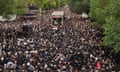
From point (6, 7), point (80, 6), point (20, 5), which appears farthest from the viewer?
point (20, 5)

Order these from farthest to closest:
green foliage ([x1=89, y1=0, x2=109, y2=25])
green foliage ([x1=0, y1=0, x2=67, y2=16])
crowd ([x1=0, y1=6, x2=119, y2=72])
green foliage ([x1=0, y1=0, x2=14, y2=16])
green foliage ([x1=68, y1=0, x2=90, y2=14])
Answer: green foliage ([x1=68, y1=0, x2=90, y2=14])
green foliage ([x1=0, y1=0, x2=67, y2=16])
green foliage ([x1=0, y1=0, x2=14, y2=16])
green foliage ([x1=89, y1=0, x2=109, y2=25])
crowd ([x1=0, y1=6, x2=119, y2=72])

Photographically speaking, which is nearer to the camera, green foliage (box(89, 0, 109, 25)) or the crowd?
the crowd

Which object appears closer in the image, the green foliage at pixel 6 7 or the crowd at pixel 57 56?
the crowd at pixel 57 56

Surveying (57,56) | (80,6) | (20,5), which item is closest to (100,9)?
(57,56)

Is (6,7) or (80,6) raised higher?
(6,7)

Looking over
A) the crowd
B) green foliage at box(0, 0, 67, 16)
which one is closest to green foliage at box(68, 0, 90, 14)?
green foliage at box(0, 0, 67, 16)

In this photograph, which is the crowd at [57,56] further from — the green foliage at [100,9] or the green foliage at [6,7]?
the green foliage at [6,7]

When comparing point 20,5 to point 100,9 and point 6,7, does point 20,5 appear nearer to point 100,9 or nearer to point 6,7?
point 6,7

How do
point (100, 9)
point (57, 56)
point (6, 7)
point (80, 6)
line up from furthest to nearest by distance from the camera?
point (80, 6) → point (6, 7) → point (100, 9) → point (57, 56)

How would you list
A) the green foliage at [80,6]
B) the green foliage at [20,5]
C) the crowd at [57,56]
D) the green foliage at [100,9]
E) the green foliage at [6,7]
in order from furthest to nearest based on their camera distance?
the green foliage at [80,6] < the green foliage at [20,5] < the green foliage at [6,7] < the green foliage at [100,9] < the crowd at [57,56]

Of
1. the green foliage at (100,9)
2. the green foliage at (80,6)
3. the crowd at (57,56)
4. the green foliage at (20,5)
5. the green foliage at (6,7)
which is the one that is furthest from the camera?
the green foliage at (80,6)

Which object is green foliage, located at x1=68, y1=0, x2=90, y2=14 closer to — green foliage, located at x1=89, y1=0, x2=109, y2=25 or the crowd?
green foliage, located at x1=89, y1=0, x2=109, y2=25

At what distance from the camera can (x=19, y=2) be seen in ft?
286

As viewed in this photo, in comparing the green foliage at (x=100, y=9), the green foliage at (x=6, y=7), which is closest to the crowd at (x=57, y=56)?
the green foliage at (x=100, y=9)
